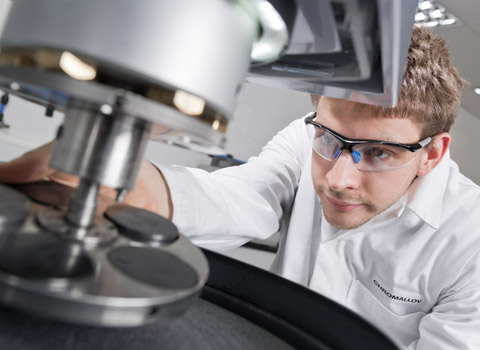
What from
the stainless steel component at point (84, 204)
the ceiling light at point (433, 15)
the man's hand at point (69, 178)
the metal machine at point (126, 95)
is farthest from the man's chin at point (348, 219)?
the ceiling light at point (433, 15)

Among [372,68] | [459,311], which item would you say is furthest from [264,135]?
[372,68]

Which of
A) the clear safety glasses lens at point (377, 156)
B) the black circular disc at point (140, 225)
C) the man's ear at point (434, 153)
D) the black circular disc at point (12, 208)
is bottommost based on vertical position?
the black circular disc at point (140, 225)

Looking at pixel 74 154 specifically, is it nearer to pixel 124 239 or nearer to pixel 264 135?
pixel 124 239

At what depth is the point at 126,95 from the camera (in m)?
0.24

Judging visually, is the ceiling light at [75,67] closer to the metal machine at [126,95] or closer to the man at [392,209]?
the metal machine at [126,95]

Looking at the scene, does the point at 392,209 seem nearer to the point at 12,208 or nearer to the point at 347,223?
the point at 347,223

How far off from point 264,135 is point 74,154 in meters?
2.89

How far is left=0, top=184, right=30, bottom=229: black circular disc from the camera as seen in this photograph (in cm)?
28

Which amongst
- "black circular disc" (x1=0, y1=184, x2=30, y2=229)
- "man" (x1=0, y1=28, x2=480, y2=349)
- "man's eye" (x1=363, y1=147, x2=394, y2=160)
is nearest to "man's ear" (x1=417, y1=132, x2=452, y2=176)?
"man" (x1=0, y1=28, x2=480, y2=349)

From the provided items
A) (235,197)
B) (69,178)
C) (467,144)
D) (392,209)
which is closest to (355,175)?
(392,209)

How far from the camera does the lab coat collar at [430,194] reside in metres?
1.02

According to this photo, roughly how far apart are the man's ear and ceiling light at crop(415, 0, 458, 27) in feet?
6.26

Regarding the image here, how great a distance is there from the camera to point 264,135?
313cm

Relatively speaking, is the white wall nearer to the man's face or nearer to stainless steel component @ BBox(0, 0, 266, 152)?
the man's face
